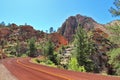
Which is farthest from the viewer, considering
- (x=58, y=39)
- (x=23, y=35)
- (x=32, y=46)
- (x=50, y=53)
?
(x=23, y=35)

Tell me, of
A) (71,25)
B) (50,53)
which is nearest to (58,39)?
(71,25)

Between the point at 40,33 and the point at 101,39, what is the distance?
424 ft

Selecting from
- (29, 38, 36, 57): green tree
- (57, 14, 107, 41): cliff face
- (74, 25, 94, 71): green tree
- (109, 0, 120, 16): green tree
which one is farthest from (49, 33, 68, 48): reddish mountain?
(109, 0, 120, 16): green tree

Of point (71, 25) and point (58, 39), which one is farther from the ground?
point (71, 25)

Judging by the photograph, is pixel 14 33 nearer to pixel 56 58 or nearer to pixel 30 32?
pixel 30 32

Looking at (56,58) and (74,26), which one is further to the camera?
(74,26)

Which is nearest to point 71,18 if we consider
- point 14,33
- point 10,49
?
point 14,33

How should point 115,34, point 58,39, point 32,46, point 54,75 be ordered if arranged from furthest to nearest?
point 58,39 → point 32,46 → point 115,34 → point 54,75

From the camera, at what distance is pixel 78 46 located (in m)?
53.1

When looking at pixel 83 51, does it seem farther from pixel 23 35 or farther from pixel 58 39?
pixel 23 35

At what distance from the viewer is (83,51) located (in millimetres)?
52500

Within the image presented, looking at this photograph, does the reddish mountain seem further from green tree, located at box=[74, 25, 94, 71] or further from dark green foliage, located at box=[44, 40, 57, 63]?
green tree, located at box=[74, 25, 94, 71]

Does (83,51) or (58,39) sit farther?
(58,39)

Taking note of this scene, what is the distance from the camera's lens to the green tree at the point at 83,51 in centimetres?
5141
